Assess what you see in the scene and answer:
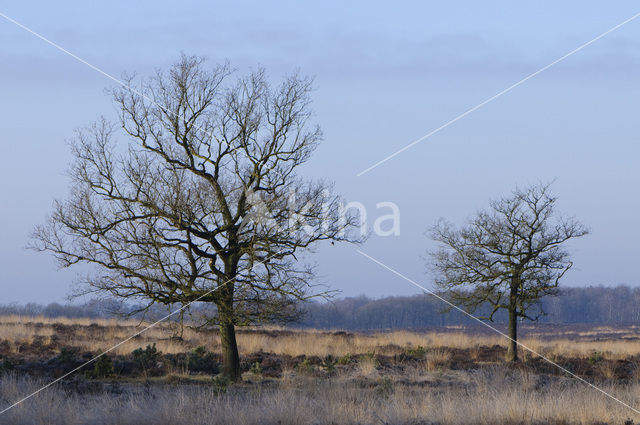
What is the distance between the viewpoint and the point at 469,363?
24406 mm

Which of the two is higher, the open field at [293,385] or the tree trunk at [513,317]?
the tree trunk at [513,317]

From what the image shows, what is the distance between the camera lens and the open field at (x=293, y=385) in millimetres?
10289

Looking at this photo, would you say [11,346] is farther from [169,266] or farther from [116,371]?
[169,266]

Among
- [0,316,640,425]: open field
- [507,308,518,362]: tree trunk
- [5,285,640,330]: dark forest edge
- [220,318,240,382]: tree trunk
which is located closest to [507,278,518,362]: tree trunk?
[507,308,518,362]: tree trunk

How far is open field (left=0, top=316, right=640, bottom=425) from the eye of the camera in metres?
10.3

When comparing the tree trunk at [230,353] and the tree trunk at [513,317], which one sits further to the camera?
the tree trunk at [513,317]

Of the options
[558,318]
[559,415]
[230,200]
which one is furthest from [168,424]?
[558,318]

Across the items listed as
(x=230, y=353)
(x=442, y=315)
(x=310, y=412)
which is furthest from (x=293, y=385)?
(x=442, y=315)

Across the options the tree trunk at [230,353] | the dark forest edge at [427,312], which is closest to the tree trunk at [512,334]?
the tree trunk at [230,353]

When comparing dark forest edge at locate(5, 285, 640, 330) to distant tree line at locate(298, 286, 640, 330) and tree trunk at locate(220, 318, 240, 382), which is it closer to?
distant tree line at locate(298, 286, 640, 330)

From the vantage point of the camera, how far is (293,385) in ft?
51.9

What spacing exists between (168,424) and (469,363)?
16653 mm

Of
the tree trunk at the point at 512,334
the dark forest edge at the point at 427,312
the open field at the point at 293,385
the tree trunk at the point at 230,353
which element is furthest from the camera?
the dark forest edge at the point at 427,312

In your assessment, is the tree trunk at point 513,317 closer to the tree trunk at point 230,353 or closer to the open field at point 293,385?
the open field at point 293,385
